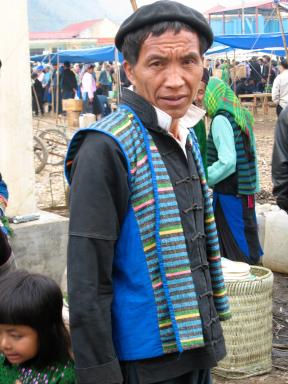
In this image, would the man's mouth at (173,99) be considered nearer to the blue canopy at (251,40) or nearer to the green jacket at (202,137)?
the green jacket at (202,137)

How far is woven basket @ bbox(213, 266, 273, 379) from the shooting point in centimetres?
431

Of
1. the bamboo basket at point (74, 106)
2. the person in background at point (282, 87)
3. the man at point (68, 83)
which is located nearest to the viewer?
the person in background at point (282, 87)

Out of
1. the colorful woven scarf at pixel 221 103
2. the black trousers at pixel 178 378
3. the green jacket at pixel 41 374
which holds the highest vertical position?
the colorful woven scarf at pixel 221 103

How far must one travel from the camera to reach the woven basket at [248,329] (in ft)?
14.1

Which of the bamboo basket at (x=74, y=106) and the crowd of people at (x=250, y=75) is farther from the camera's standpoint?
the crowd of people at (x=250, y=75)

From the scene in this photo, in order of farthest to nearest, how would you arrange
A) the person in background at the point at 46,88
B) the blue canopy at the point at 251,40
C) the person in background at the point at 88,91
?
1. the person in background at the point at 46,88
2. the person in background at the point at 88,91
3. the blue canopy at the point at 251,40

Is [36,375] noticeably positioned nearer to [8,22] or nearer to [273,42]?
[8,22]

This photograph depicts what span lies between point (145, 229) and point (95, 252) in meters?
0.16

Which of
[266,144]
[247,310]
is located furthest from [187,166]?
[266,144]

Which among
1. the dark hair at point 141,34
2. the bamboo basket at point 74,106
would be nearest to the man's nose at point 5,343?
the dark hair at point 141,34

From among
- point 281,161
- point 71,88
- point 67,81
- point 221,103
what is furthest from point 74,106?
point 281,161

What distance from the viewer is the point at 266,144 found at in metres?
17.1

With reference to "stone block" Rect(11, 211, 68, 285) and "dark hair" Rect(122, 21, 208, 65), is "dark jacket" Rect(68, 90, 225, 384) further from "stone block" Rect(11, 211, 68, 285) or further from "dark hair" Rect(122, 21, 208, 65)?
"stone block" Rect(11, 211, 68, 285)

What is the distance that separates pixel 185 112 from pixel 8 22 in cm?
394
